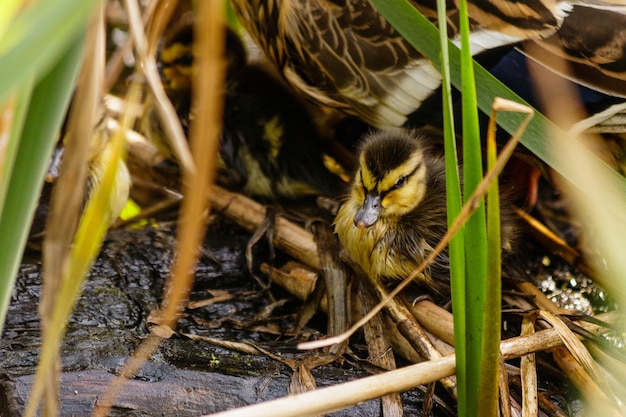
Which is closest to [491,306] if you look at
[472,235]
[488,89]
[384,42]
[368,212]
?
[472,235]

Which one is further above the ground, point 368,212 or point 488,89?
point 488,89

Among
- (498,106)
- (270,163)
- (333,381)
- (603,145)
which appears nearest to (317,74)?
(270,163)

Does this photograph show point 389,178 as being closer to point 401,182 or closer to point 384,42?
point 401,182

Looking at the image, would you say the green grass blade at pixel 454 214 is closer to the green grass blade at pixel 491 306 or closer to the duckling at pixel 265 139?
the green grass blade at pixel 491 306

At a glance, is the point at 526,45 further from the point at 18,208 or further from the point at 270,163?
the point at 18,208

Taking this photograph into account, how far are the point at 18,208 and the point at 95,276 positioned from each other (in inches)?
42.9

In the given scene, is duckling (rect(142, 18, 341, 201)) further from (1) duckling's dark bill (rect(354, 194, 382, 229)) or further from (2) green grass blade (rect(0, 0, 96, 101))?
(2) green grass blade (rect(0, 0, 96, 101))

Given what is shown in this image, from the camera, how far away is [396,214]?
2002 millimetres

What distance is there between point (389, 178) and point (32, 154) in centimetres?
99

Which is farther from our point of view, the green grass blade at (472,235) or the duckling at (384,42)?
the duckling at (384,42)

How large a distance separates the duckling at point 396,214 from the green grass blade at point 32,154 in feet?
3.03


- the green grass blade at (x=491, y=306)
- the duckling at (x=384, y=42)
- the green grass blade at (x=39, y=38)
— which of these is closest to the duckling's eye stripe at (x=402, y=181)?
the duckling at (x=384, y=42)

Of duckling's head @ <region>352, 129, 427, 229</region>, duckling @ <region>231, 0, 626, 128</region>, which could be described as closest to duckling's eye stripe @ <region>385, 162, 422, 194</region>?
duckling's head @ <region>352, 129, 427, 229</region>

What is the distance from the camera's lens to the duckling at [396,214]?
1.92 metres
